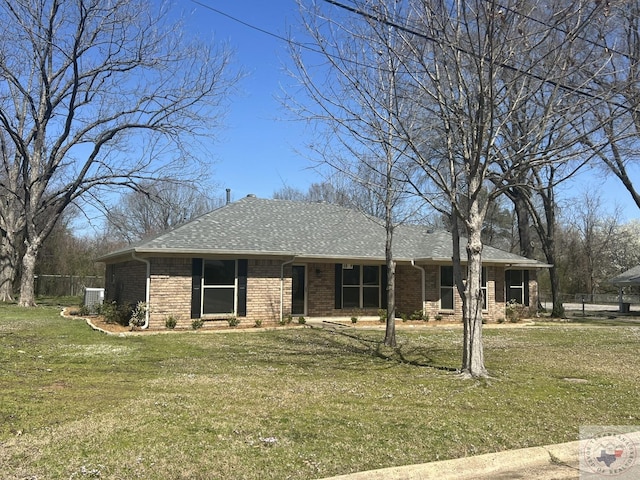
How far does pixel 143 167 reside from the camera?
26.9 metres

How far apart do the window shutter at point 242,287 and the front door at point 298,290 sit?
2.71 meters

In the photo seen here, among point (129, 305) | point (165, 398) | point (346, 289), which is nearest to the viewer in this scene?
point (165, 398)

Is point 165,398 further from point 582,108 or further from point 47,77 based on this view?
point 47,77

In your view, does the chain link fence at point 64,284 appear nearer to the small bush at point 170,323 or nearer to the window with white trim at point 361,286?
the window with white trim at point 361,286

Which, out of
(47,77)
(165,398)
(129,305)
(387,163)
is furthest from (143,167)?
(165,398)

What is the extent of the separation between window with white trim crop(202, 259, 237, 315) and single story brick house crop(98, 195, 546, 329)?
3cm

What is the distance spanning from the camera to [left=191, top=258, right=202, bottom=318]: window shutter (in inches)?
650

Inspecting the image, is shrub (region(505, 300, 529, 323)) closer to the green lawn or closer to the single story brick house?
the single story brick house

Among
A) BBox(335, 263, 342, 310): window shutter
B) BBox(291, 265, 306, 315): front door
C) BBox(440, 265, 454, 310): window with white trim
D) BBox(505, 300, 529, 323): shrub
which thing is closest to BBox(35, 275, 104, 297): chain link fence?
BBox(291, 265, 306, 315): front door

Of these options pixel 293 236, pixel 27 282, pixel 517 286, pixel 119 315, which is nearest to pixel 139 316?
pixel 119 315

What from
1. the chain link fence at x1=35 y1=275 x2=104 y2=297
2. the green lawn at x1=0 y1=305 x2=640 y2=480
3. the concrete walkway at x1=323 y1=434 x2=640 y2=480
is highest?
the chain link fence at x1=35 y1=275 x2=104 y2=297

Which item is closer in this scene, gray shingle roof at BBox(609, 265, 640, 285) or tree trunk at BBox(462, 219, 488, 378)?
tree trunk at BBox(462, 219, 488, 378)

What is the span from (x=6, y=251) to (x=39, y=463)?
92.1 feet

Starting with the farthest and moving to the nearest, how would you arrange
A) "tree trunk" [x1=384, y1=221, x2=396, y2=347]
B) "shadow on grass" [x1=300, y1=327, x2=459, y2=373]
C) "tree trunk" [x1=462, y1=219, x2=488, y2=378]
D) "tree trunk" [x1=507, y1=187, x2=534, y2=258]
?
"tree trunk" [x1=507, y1=187, x2=534, y2=258], "tree trunk" [x1=384, y1=221, x2=396, y2=347], "shadow on grass" [x1=300, y1=327, x2=459, y2=373], "tree trunk" [x1=462, y1=219, x2=488, y2=378]
